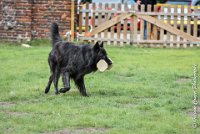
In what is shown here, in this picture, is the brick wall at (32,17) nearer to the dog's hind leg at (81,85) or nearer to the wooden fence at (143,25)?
the wooden fence at (143,25)

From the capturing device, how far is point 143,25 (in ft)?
66.7

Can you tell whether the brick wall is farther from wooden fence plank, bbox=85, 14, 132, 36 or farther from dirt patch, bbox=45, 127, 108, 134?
dirt patch, bbox=45, 127, 108, 134

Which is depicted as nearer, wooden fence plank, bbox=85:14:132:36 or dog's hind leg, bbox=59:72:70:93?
dog's hind leg, bbox=59:72:70:93

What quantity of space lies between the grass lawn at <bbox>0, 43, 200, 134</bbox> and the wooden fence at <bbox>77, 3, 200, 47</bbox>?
4.00 m

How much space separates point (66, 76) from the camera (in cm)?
1014

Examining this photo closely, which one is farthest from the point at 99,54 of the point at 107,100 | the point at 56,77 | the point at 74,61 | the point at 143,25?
the point at 143,25

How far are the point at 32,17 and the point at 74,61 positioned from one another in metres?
10.1

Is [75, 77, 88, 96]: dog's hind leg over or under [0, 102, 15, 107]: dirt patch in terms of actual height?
over

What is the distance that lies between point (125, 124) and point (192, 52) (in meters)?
11.1

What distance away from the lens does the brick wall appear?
19906mm

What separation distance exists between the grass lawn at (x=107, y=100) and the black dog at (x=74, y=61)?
279 mm

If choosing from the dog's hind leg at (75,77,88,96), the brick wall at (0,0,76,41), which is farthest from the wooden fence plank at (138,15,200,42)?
the dog's hind leg at (75,77,88,96)

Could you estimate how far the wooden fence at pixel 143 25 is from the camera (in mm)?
20156

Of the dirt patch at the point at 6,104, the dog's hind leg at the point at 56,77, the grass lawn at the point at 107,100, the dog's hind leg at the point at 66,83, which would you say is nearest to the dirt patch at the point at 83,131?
the grass lawn at the point at 107,100
